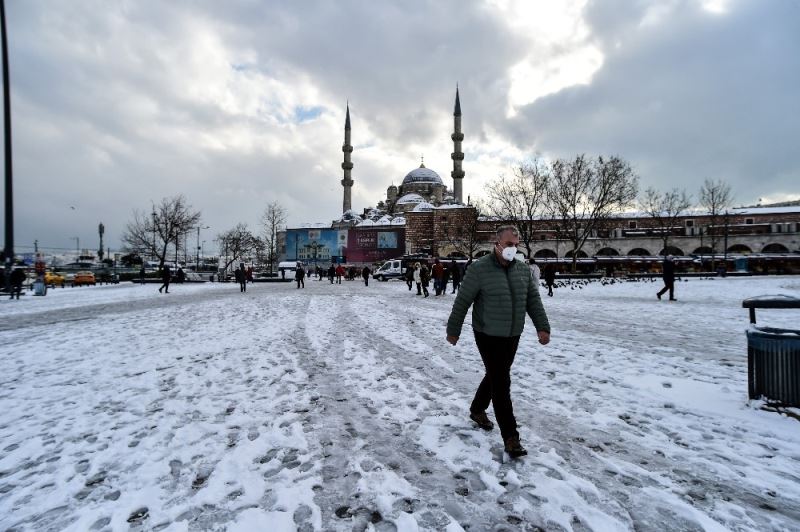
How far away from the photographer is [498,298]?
10.4 feet

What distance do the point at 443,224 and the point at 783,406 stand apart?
72186 mm

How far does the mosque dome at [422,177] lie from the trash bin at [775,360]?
9188cm

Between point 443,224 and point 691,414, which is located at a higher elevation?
point 443,224

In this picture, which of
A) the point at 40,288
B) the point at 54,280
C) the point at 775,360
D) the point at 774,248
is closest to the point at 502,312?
the point at 775,360

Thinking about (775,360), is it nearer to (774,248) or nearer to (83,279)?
(83,279)

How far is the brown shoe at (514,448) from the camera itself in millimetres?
3117

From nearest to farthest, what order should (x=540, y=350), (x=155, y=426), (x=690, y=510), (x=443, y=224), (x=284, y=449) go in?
(x=690, y=510) < (x=284, y=449) < (x=155, y=426) < (x=540, y=350) < (x=443, y=224)

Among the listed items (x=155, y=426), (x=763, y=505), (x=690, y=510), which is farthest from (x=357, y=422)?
(x=763, y=505)

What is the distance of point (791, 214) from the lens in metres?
61.0

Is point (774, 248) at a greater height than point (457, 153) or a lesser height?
lesser

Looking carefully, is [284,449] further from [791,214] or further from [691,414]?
[791,214]

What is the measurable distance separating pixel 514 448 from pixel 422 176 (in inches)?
3766

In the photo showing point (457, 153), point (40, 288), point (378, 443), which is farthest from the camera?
point (457, 153)

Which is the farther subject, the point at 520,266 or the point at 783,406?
the point at 783,406
